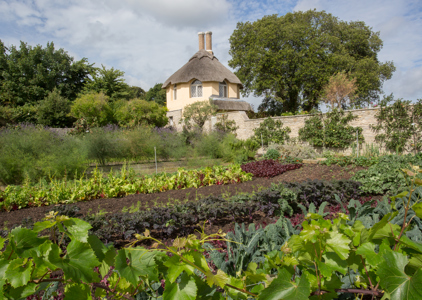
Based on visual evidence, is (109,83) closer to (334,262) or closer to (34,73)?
(34,73)

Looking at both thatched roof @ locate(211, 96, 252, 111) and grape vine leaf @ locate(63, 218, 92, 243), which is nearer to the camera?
grape vine leaf @ locate(63, 218, 92, 243)

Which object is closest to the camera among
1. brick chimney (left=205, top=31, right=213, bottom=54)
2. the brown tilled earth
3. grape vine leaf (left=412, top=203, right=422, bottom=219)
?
grape vine leaf (left=412, top=203, right=422, bottom=219)

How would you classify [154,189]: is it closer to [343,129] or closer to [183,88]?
[343,129]

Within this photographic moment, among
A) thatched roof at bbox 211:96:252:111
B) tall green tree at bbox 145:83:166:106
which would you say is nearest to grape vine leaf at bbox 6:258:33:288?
thatched roof at bbox 211:96:252:111

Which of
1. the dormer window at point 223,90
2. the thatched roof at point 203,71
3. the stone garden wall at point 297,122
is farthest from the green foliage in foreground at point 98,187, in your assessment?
the dormer window at point 223,90

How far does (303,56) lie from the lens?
22641mm

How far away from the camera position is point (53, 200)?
492cm

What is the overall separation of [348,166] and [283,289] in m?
8.16

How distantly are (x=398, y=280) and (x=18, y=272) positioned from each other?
2.65 ft

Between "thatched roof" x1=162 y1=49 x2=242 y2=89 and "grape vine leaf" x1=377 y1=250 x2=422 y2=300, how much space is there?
75.0 feet

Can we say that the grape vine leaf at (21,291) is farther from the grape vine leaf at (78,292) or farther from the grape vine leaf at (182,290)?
the grape vine leaf at (182,290)

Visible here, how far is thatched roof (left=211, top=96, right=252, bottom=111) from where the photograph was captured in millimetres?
22013

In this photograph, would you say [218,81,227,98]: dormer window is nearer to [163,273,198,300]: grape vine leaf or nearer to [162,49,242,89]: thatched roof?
[162,49,242,89]: thatched roof

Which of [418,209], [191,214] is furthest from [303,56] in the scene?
[418,209]
